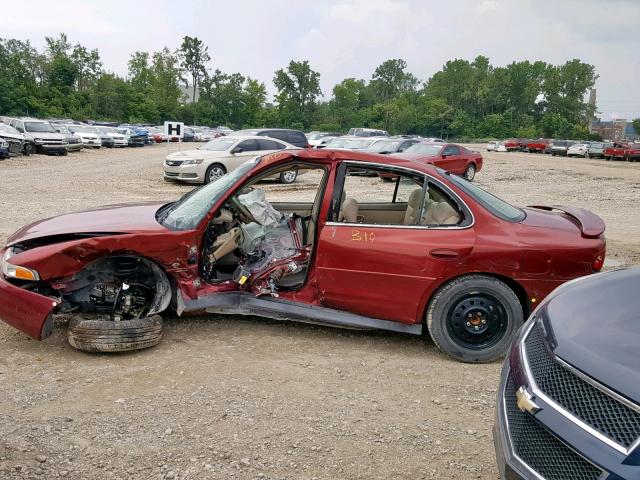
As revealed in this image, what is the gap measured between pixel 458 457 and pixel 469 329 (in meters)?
1.46

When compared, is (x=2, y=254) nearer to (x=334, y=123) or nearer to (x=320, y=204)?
(x=320, y=204)

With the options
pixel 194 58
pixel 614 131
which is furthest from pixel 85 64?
pixel 614 131

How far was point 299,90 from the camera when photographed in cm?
10038

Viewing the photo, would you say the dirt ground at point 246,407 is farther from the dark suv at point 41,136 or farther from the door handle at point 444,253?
the dark suv at point 41,136

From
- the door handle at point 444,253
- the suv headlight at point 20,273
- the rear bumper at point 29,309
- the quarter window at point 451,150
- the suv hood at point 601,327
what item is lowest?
the rear bumper at point 29,309

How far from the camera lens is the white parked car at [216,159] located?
676 inches

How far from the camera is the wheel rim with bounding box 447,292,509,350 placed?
14.6ft

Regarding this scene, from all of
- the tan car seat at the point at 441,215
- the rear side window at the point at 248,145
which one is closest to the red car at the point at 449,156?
the rear side window at the point at 248,145

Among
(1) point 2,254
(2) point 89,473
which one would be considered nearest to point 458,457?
(2) point 89,473

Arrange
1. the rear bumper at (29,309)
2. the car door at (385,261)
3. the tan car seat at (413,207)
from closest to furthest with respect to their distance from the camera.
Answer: the rear bumper at (29,309), the car door at (385,261), the tan car seat at (413,207)

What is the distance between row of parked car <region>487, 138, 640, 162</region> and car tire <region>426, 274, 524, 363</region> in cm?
4361

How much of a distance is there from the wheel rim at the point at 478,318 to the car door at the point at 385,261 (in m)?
0.27

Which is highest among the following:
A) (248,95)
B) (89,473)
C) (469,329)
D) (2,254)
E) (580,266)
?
(248,95)

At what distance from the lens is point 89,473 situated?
114 inches
